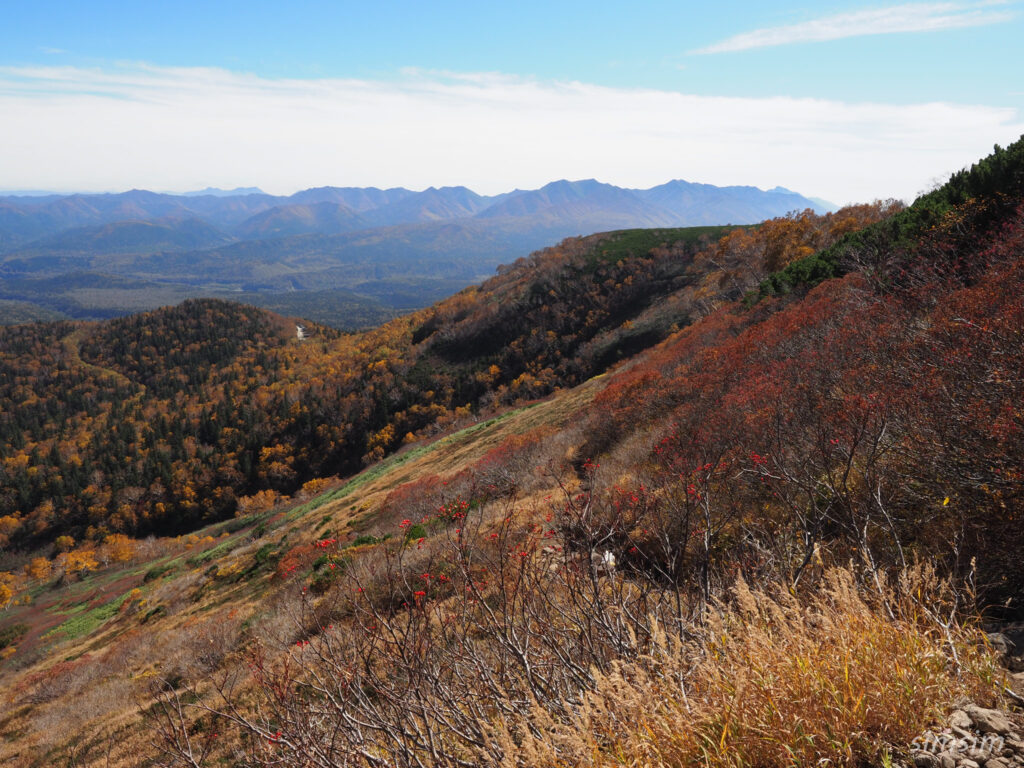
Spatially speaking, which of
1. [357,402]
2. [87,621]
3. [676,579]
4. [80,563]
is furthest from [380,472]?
[357,402]

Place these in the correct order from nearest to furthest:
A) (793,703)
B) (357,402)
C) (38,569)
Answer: (793,703)
(38,569)
(357,402)

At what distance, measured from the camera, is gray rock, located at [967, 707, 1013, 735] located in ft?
7.27

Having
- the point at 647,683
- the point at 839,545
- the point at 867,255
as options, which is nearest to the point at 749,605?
the point at 647,683

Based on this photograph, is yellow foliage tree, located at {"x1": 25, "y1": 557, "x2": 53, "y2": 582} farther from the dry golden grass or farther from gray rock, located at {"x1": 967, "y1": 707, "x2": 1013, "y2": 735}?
gray rock, located at {"x1": 967, "y1": 707, "x2": 1013, "y2": 735}

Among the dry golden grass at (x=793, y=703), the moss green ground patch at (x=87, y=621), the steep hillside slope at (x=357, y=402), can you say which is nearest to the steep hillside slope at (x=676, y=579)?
the dry golden grass at (x=793, y=703)

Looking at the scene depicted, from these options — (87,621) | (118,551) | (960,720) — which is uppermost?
(960,720)

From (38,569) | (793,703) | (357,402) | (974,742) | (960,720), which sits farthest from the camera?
(357,402)

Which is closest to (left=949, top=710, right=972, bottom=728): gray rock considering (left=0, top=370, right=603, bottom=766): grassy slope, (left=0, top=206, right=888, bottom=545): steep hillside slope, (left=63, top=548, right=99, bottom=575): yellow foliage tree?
(left=0, top=370, right=603, bottom=766): grassy slope

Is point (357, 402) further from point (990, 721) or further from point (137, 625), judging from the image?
point (990, 721)

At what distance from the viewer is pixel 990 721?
2.23 m

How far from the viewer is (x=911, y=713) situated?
7.66 ft

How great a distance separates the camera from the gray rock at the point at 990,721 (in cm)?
222

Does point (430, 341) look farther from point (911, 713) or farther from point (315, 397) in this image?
point (911, 713)

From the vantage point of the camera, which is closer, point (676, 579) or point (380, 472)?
point (676, 579)
